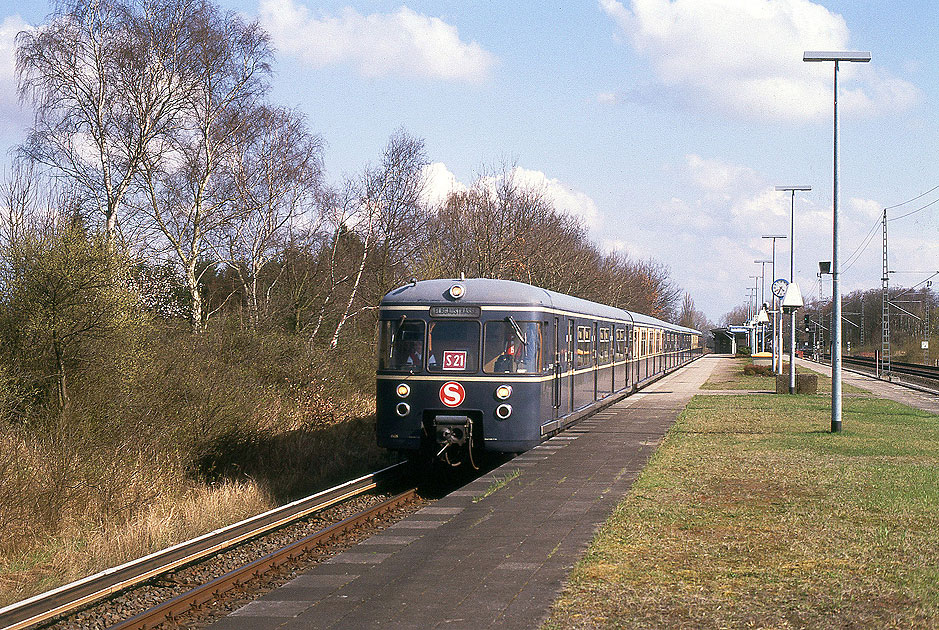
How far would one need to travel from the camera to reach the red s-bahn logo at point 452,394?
13.4 meters

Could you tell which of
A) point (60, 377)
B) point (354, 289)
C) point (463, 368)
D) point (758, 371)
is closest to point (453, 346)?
point (463, 368)

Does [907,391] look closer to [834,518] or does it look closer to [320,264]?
[320,264]

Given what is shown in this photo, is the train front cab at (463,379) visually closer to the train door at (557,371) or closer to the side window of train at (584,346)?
the train door at (557,371)

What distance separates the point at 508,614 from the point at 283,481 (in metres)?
9.80

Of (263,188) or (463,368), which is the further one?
(263,188)

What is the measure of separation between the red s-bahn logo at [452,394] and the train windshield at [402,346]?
0.48 m

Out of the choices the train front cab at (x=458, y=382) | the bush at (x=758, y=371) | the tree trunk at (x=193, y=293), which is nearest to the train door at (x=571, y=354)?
the train front cab at (x=458, y=382)

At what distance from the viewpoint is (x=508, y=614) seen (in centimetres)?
680

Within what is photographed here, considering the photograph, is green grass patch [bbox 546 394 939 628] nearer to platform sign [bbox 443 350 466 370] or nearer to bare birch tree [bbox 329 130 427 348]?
platform sign [bbox 443 350 466 370]

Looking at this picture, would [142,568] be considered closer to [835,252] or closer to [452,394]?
[452,394]

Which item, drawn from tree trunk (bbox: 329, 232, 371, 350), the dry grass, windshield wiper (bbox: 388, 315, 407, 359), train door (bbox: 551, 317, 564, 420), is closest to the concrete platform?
train door (bbox: 551, 317, 564, 420)

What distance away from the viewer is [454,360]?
13.6m

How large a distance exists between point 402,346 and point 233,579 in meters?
5.95

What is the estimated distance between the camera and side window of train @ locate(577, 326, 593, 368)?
17922 millimetres
